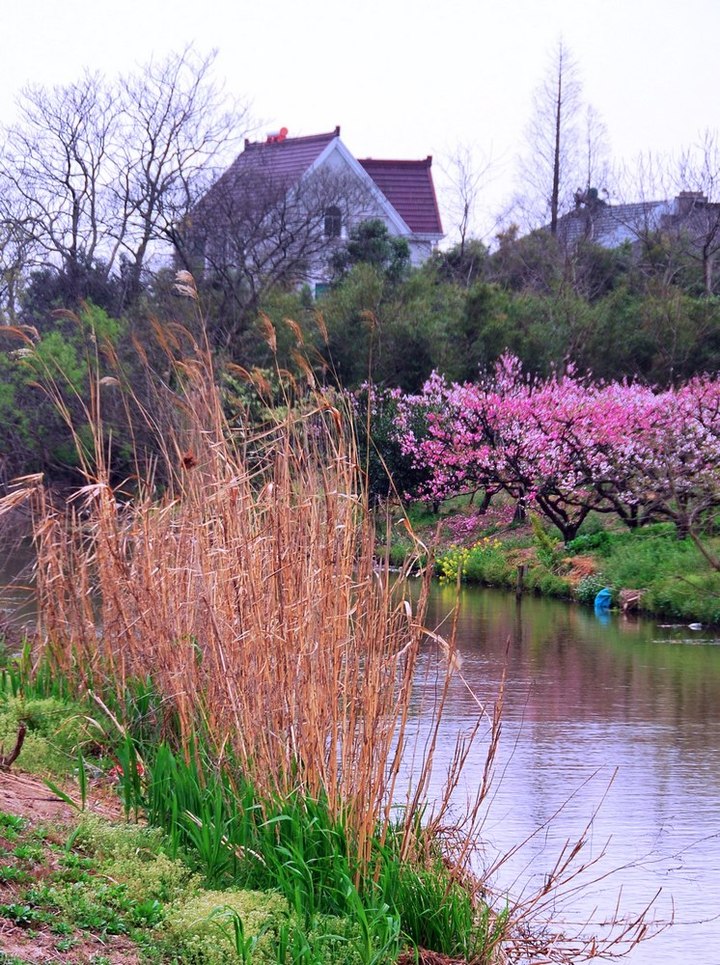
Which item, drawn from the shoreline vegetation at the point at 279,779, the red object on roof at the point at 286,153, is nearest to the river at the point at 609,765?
the shoreline vegetation at the point at 279,779

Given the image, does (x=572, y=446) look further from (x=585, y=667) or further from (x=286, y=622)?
(x=286, y=622)

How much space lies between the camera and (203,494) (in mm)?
5422

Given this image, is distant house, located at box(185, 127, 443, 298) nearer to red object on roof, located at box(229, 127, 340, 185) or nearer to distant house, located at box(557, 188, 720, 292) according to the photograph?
red object on roof, located at box(229, 127, 340, 185)

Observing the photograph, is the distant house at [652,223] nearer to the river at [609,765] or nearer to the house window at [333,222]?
the house window at [333,222]

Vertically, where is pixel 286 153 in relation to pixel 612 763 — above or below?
above

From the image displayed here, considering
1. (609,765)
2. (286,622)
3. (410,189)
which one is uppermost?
(410,189)

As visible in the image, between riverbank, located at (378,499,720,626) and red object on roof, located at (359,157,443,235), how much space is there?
20179 millimetres

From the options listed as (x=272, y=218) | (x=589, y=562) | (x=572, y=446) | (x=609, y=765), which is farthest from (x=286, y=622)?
(x=272, y=218)

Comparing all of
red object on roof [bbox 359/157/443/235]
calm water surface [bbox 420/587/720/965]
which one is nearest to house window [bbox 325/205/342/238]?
red object on roof [bbox 359/157/443/235]

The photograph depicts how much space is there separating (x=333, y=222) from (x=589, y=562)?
1524 centimetres

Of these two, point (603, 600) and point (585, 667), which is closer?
point (585, 667)

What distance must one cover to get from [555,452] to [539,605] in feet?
12.3

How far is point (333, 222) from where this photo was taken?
31.7 metres

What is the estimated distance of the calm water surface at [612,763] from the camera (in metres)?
5.80
